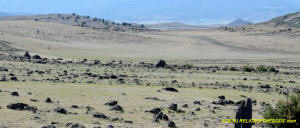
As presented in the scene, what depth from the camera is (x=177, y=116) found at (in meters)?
20.3

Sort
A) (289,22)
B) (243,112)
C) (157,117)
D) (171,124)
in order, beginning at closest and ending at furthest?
(243,112)
(171,124)
(157,117)
(289,22)

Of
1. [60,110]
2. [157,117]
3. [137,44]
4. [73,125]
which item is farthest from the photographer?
[137,44]

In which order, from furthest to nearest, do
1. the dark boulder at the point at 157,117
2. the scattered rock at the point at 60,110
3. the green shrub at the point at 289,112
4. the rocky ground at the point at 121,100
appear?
the scattered rock at the point at 60,110, the dark boulder at the point at 157,117, the rocky ground at the point at 121,100, the green shrub at the point at 289,112

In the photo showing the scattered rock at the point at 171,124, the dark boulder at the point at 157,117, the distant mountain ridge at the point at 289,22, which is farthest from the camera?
the distant mountain ridge at the point at 289,22

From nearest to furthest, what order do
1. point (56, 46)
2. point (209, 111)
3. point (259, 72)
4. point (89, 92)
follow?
point (209, 111), point (89, 92), point (259, 72), point (56, 46)

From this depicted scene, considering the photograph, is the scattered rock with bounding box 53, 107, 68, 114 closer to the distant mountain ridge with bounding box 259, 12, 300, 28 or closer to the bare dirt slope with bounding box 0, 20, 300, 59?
the bare dirt slope with bounding box 0, 20, 300, 59

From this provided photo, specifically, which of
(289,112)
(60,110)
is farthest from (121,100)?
(289,112)

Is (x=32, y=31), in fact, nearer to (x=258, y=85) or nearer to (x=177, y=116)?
(x=258, y=85)

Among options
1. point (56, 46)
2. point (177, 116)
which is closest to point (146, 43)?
point (56, 46)

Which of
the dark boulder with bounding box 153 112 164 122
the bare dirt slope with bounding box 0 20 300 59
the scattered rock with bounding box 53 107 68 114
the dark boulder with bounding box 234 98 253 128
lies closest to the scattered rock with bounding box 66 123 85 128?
the scattered rock with bounding box 53 107 68 114

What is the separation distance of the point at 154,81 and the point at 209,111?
46.5 feet

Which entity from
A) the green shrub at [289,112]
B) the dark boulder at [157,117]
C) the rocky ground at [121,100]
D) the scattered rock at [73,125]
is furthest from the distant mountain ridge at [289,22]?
the scattered rock at [73,125]

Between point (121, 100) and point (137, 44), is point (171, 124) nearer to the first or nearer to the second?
point (121, 100)

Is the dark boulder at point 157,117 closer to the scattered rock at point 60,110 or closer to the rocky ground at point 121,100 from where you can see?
the rocky ground at point 121,100
